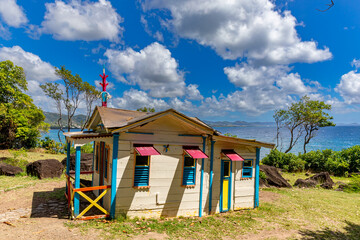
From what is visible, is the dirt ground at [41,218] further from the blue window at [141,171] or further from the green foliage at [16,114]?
the green foliage at [16,114]

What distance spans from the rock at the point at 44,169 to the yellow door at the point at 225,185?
41.2ft

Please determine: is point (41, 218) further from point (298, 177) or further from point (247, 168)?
point (298, 177)

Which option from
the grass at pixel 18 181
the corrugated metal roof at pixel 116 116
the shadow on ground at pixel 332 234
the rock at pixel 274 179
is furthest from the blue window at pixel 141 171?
the rock at pixel 274 179

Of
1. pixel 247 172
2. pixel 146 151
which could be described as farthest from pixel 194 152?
pixel 247 172

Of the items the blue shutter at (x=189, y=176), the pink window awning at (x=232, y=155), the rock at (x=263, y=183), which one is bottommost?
the rock at (x=263, y=183)

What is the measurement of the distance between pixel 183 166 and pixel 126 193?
270cm

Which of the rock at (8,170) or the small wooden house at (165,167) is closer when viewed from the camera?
the small wooden house at (165,167)

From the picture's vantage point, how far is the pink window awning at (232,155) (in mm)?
10152

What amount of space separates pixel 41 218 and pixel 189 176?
20.3ft

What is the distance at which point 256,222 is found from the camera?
9.52 metres

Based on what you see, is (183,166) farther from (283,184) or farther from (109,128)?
(283,184)

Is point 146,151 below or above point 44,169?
above

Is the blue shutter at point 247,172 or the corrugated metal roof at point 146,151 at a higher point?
the corrugated metal roof at point 146,151

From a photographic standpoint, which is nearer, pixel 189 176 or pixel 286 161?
pixel 189 176
